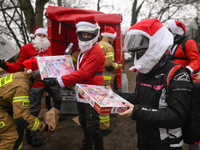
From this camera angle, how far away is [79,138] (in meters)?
3.16

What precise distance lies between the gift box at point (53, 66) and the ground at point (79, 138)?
63.8 inches

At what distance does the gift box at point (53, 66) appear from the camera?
7.31 ft

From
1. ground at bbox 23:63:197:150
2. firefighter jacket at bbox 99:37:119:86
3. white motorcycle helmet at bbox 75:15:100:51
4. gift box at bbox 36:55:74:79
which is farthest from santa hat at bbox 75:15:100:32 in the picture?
ground at bbox 23:63:197:150

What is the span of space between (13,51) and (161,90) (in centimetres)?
210

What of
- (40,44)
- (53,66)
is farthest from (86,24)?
(40,44)

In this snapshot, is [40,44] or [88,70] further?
[40,44]

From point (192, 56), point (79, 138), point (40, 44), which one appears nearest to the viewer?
point (192, 56)

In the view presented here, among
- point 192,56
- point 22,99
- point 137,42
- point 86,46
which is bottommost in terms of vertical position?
point 22,99

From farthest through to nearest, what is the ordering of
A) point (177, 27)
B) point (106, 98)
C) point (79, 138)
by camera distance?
point (79, 138) → point (177, 27) → point (106, 98)

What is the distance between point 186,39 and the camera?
2797 millimetres

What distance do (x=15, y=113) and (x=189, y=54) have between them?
3.18 metres

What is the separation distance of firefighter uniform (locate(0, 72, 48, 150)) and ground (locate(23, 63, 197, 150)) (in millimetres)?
1111

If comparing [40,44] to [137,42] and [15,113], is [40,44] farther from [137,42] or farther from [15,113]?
[137,42]

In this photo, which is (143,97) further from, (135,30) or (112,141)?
(112,141)
